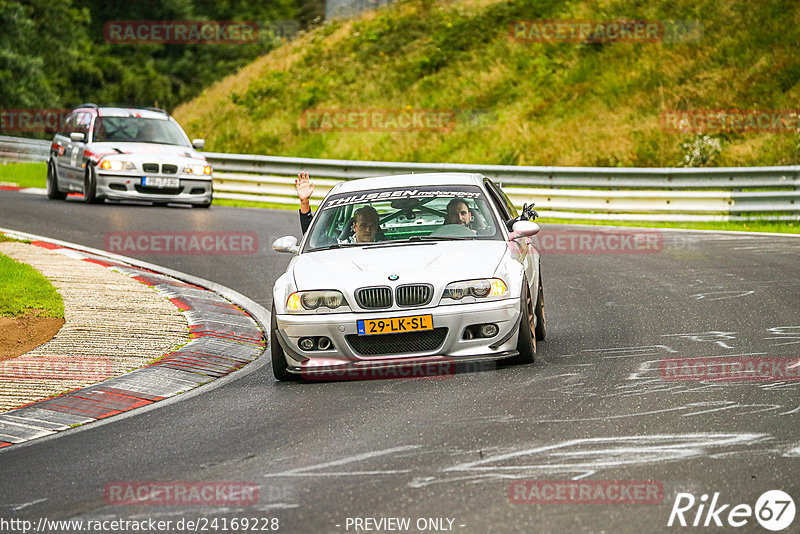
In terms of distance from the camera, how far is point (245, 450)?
6.62 metres

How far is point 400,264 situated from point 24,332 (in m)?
3.79

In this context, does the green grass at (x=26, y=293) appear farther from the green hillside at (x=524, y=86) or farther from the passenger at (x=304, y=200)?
the green hillside at (x=524, y=86)

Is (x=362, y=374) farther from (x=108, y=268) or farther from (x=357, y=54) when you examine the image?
(x=357, y=54)

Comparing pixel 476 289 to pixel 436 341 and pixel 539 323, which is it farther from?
pixel 539 323

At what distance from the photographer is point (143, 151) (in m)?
21.4

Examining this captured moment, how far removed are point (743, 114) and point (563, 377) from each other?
20413 millimetres

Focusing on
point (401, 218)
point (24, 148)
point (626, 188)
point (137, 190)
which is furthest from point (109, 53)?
point (401, 218)

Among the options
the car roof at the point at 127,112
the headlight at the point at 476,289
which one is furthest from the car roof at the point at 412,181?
the car roof at the point at 127,112

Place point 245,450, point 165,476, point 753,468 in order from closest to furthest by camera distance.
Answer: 1. point 753,468
2. point 165,476
3. point 245,450

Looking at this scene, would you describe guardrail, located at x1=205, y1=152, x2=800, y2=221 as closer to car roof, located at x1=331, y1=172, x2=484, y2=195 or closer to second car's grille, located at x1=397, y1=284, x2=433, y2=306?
car roof, located at x1=331, y1=172, x2=484, y2=195

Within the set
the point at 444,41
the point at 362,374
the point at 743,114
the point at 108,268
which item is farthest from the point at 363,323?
the point at 444,41

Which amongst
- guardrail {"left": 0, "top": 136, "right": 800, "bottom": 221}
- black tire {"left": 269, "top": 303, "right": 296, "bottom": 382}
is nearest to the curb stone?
black tire {"left": 269, "top": 303, "right": 296, "bottom": 382}

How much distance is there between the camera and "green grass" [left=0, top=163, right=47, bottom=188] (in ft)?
94.8

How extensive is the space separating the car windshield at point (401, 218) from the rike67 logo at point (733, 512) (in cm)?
449
